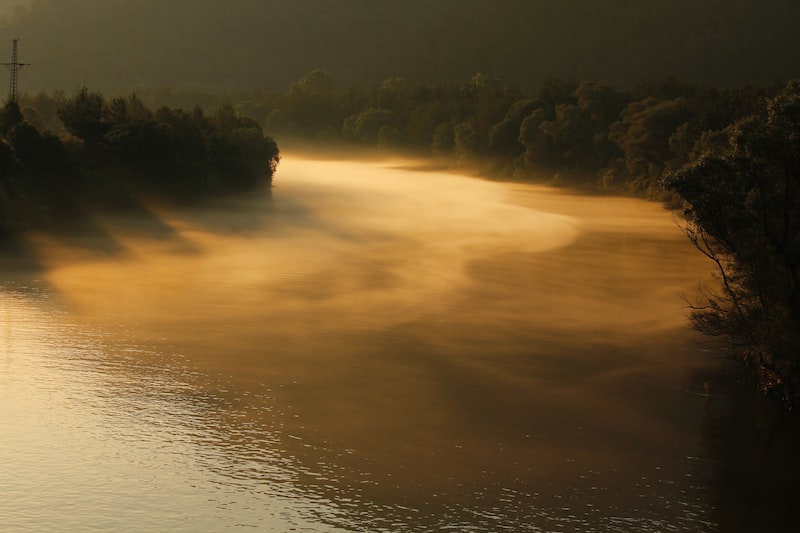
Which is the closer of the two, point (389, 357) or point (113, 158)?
point (389, 357)

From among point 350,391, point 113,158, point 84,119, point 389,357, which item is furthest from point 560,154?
point 350,391

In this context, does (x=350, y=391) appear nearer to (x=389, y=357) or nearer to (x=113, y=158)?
(x=389, y=357)

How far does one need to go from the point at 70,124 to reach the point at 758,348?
63.8m

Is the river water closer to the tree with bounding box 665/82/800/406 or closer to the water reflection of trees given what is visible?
the water reflection of trees

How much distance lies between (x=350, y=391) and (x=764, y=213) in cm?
1229

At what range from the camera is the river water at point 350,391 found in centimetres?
2208

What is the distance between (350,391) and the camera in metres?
30.2

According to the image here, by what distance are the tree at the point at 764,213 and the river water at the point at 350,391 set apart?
2.90 m

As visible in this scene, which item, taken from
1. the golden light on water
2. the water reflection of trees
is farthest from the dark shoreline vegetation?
the golden light on water

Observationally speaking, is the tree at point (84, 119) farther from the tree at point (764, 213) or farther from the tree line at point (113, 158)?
the tree at point (764, 213)

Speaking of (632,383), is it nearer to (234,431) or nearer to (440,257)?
(234,431)

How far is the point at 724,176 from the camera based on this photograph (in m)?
28.2

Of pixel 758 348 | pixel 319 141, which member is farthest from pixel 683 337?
pixel 319 141

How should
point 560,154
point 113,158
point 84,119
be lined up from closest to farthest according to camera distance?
point 84,119
point 113,158
point 560,154
